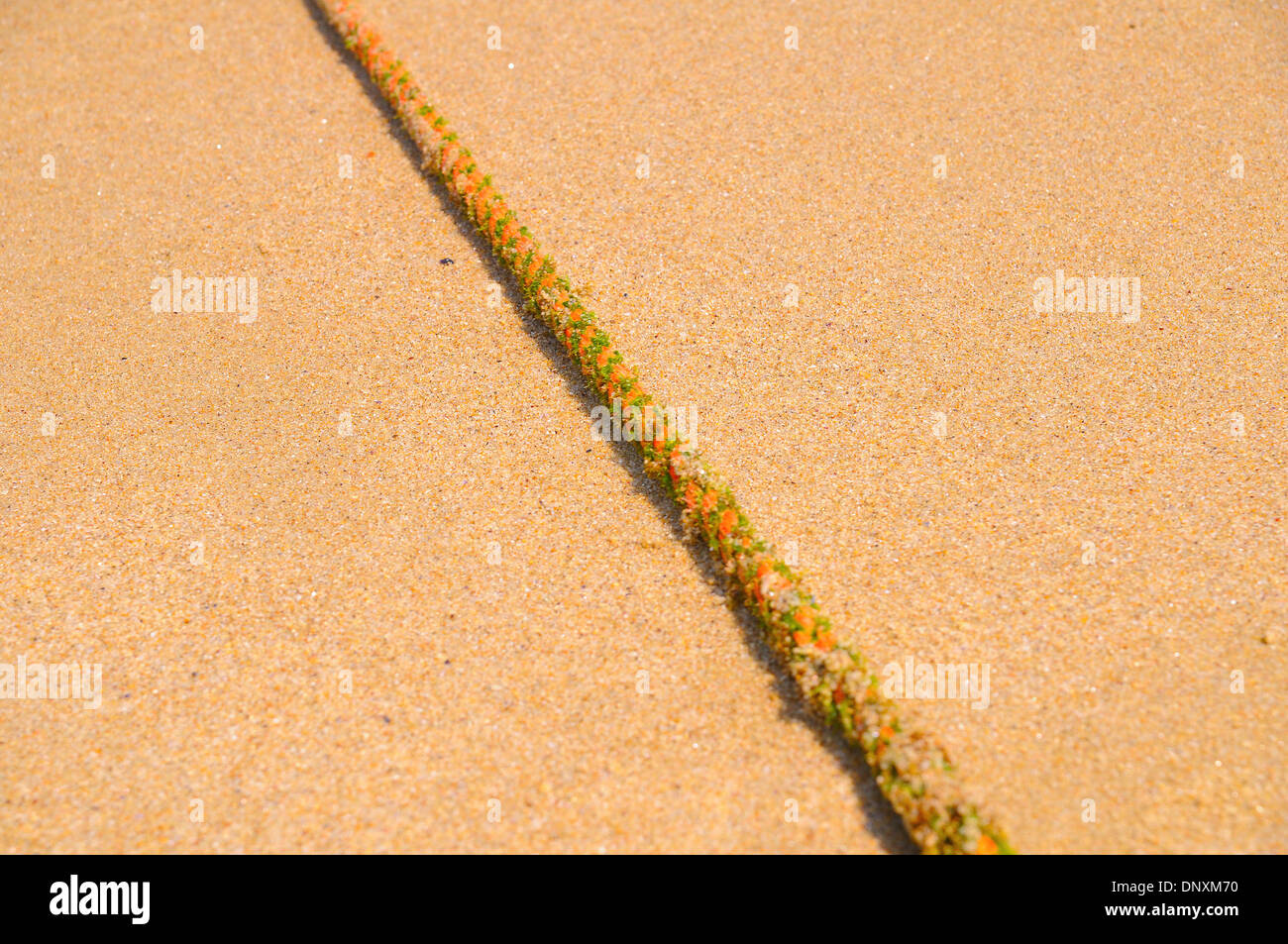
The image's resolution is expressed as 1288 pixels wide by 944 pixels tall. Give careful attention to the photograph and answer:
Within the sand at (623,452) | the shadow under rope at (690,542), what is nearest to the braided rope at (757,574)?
the shadow under rope at (690,542)

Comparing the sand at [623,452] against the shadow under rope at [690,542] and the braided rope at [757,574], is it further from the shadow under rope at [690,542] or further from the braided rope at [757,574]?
the braided rope at [757,574]

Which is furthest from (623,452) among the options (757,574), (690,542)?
(757,574)

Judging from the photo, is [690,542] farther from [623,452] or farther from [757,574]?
[623,452]

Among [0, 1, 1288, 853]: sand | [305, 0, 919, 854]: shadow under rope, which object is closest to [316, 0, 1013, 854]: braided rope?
[305, 0, 919, 854]: shadow under rope

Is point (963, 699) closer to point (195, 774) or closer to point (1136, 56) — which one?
point (195, 774)

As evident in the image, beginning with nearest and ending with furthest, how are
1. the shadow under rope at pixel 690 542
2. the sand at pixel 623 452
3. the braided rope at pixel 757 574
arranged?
the braided rope at pixel 757 574 < the shadow under rope at pixel 690 542 < the sand at pixel 623 452

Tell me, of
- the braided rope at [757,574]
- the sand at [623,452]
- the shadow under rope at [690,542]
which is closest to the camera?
the braided rope at [757,574]
